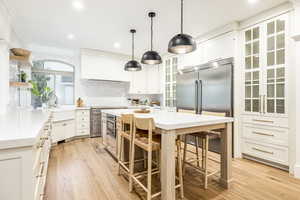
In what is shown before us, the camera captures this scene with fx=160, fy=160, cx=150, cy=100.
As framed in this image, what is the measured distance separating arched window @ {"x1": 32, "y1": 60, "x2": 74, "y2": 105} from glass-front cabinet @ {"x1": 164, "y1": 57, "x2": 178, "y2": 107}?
3.01 metres

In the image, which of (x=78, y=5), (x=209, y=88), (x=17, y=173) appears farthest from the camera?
(x=209, y=88)

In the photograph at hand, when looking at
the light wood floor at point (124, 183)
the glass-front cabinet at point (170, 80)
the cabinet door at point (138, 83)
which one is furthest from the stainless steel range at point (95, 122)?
the glass-front cabinet at point (170, 80)

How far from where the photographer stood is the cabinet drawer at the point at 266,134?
8.18 feet

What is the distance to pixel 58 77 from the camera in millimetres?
4926

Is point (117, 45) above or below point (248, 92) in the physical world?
above

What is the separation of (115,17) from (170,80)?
2565 millimetres

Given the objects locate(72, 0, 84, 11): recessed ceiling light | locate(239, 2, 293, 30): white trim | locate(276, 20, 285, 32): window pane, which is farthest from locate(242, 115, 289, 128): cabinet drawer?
locate(72, 0, 84, 11): recessed ceiling light

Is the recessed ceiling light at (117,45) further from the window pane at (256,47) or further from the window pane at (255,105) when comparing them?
the window pane at (255,105)

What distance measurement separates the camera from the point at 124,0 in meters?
2.39

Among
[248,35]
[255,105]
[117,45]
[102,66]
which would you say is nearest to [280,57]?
[248,35]

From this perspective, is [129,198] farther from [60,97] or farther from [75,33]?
[60,97]

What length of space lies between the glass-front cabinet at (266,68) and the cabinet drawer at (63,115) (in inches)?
156

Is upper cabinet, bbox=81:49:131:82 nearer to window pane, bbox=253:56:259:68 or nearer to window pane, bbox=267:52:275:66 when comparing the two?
window pane, bbox=253:56:259:68

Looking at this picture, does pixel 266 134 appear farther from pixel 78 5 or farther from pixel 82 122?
pixel 82 122
